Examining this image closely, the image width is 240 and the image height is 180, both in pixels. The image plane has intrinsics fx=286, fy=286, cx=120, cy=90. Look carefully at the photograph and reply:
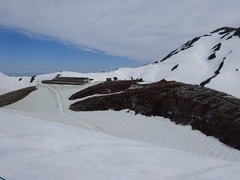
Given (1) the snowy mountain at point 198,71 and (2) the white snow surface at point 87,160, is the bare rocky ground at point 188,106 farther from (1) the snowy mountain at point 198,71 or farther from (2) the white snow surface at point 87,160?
(1) the snowy mountain at point 198,71

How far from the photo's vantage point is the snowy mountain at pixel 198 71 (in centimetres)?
13876

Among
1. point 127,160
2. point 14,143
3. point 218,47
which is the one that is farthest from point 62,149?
point 218,47

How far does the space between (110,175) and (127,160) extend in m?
1.70

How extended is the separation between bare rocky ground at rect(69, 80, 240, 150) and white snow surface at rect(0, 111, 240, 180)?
42.2ft

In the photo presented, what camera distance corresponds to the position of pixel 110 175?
8008mm

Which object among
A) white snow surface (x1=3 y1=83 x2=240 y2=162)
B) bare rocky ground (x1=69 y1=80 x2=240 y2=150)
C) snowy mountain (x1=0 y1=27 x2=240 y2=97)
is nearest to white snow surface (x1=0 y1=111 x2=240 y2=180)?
white snow surface (x1=3 y1=83 x2=240 y2=162)

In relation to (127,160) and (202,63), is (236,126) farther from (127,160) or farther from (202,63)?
(202,63)

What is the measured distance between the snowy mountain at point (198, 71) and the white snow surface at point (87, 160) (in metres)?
122

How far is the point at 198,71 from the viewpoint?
540ft

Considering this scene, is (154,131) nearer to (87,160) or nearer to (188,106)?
(188,106)

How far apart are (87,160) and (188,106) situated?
2224 centimetres

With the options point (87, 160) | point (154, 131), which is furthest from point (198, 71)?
point (87, 160)

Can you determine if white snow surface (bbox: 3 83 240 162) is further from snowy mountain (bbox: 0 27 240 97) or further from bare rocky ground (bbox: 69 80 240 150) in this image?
snowy mountain (bbox: 0 27 240 97)

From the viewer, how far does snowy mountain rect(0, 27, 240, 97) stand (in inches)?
5463
